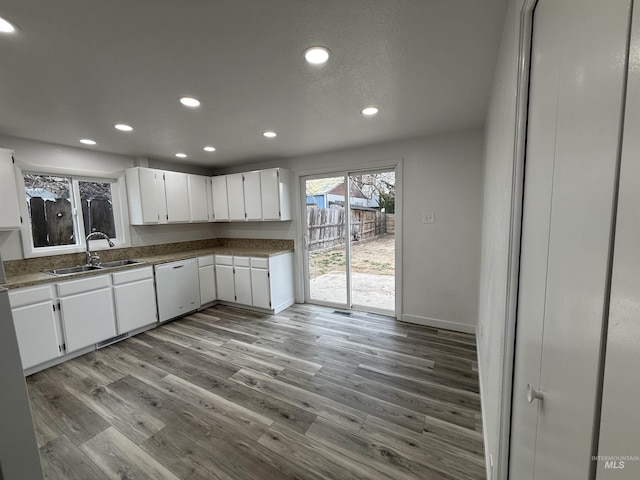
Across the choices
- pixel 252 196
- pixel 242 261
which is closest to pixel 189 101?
pixel 252 196

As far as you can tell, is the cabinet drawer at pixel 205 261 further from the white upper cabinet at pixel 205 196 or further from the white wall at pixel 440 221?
the white wall at pixel 440 221

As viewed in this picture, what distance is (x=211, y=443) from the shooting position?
5.53ft

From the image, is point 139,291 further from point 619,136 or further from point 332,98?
point 619,136

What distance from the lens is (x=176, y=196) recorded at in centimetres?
395

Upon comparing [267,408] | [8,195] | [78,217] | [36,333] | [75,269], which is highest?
[8,195]

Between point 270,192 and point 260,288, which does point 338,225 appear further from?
point 260,288

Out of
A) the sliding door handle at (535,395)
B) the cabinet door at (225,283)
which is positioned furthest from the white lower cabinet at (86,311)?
the sliding door handle at (535,395)

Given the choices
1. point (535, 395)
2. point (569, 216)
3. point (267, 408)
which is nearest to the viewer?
point (569, 216)

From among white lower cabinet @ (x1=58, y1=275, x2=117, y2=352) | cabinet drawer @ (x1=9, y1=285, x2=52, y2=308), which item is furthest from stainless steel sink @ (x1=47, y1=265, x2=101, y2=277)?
cabinet drawer @ (x1=9, y1=285, x2=52, y2=308)

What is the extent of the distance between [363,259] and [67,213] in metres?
3.77

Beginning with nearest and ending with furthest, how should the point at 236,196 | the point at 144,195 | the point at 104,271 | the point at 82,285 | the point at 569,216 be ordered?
the point at 569,216 < the point at 82,285 < the point at 104,271 < the point at 144,195 < the point at 236,196

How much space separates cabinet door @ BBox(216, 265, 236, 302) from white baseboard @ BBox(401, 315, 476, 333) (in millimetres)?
2519

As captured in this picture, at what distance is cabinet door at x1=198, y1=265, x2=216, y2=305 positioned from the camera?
4026mm

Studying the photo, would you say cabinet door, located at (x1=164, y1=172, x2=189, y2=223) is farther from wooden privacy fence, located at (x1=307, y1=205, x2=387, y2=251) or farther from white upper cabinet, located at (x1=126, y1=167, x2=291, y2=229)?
wooden privacy fence, located at (x1=307, y1=205, x2=387, y2=251)
